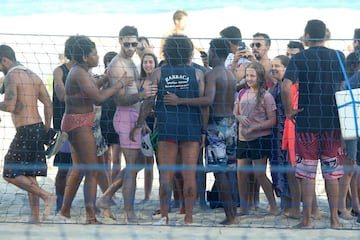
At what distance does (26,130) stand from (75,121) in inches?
17.5

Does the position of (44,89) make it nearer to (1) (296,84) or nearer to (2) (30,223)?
(2) (30,223)

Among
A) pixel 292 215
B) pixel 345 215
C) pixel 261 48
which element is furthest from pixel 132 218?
pixel 261 48

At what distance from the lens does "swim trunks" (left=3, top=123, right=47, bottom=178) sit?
28.3ft

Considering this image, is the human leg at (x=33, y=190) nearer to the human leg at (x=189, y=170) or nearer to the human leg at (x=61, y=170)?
the human leg at (x=61, y=170)

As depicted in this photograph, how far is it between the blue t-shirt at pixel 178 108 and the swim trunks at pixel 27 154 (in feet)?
3.54

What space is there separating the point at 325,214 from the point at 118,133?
2033 mm

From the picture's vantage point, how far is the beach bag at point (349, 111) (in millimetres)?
8047

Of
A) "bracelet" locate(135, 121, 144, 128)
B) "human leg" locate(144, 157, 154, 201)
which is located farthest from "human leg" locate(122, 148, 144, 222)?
"human leg" locate(144, 157, 154, 201)

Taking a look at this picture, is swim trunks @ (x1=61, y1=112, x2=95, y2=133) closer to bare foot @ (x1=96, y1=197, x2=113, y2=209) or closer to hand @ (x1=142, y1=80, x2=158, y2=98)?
hand @ (x1=142, y1=80, x2=158, y2=98)

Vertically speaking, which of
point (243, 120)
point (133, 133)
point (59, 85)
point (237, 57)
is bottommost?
point (133, 133)

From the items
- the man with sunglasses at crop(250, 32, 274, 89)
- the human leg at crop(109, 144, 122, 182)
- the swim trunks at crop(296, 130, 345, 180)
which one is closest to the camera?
the swim trunks at crop(296, 130, 345, 180)

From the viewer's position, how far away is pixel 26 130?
28.5 feet

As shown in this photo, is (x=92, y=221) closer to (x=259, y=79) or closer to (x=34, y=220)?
(x=34, y=220)

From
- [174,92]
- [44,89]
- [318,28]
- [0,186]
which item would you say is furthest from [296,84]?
[0,186]
